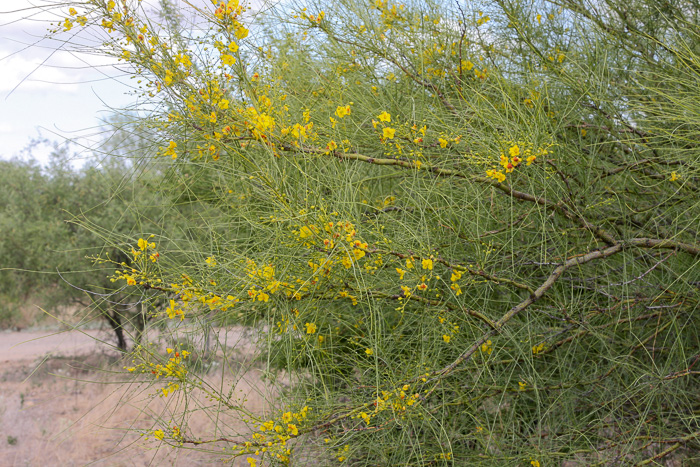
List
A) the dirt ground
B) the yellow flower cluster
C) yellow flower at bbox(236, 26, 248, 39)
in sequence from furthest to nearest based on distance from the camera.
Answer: the dirt ground, the yellow flower cluster, yellow flower at bbox(236, 26, 248, 39)

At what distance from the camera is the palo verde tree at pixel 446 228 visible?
143cm

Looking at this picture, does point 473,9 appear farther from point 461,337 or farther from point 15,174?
point 15,174

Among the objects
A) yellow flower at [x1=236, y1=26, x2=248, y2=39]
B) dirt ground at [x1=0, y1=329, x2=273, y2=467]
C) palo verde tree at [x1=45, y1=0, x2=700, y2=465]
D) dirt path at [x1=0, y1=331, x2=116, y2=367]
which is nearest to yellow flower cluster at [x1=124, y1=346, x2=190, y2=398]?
palo verde tree at [x1=45, y1=0, x2=700, y2=465]

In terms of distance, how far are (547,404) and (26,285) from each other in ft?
24.4

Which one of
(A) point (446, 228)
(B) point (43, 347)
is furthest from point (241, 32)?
(B) point (43, 347)

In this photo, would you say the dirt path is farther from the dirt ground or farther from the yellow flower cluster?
the yellow flower cluster

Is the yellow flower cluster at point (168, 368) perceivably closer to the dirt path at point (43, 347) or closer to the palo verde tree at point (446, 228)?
the palo verde tree at point (446, 228)

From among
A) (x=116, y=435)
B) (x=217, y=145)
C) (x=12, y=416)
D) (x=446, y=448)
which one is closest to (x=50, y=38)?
(x=217, y=145)

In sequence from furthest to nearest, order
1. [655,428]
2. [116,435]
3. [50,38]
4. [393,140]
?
[116,435] → [655,428] → [393,140] → [50,38]

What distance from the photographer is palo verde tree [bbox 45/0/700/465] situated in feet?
4.68

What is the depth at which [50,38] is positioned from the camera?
144 cm

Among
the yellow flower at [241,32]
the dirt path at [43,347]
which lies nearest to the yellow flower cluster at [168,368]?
the yellow flower at [241,32]

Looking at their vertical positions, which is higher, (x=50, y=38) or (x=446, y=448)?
(x=50, y=38)

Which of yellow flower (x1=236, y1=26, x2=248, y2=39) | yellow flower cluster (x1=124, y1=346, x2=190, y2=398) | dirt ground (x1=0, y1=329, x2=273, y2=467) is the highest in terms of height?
yellow flower (x1=236, y1=26, x2=248, y2=39)
